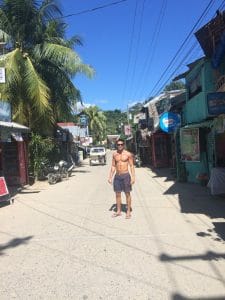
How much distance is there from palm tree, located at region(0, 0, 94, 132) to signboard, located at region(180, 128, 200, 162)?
9.21 meters

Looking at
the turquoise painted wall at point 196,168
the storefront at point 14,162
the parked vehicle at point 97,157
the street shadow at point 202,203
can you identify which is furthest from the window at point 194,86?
the parked vehicle at point 97,157

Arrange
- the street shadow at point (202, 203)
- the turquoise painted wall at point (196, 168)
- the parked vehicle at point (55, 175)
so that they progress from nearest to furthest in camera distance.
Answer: the street shadow at point (202, 203) → the turquoise painted wall at point (196, 168) → the parked vehicle at point (55, 175)

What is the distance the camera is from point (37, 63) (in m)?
25.6

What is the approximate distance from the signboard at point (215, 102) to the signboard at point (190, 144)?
12.1 ft

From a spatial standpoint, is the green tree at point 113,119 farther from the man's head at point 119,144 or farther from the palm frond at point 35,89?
the man's head at point 119,144

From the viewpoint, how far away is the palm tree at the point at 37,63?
23.0 meters

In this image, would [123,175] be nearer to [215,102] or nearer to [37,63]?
[215,102]

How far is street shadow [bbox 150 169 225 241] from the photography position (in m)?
9.35

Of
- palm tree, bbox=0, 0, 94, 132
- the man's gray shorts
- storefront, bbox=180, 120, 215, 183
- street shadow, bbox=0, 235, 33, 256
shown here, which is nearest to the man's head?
the man's gray shorts

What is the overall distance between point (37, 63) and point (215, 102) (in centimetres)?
1563

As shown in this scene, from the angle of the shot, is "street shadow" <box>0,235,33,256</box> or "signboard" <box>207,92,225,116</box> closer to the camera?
"street shadow" <box>0,235,33,256</box>

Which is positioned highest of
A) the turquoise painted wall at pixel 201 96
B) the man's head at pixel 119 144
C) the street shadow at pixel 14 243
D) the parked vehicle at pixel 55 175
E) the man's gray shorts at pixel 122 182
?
the turquoise painted wall at pixel 201 96

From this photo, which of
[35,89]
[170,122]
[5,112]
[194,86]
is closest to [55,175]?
[35,89]

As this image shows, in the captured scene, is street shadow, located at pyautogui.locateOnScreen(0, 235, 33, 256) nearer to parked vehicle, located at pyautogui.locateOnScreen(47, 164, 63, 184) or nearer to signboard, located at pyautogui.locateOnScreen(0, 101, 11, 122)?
signboard, located at pyautogui.locateOnScreen(0, 101, 11, 122)
